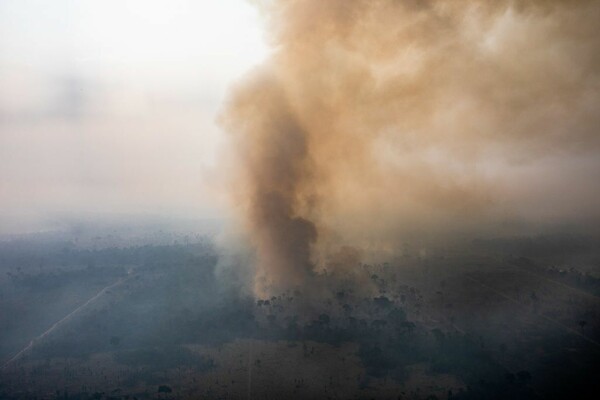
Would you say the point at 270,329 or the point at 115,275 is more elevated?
the point at 115,275

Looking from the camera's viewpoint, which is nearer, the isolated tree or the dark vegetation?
the isolated tree

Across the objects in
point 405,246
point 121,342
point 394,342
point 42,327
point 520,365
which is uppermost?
point 405,246

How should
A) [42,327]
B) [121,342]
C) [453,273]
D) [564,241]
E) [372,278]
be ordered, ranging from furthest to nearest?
[564,241]
[453,273]
[372,278]
[42,327]
[121,342]

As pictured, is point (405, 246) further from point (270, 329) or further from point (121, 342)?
point (121, 342)

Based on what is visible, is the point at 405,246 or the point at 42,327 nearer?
the point at 42,327

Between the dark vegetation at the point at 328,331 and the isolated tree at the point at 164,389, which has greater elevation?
the dark vegetation at the point at 328,331

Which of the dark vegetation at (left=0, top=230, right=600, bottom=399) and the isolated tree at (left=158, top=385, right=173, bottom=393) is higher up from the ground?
the dark vegetation at (left=0, top=230, right=600, bottom=399)

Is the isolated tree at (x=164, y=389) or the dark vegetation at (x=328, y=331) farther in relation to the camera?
the dark vegetation at (x=328, y=331)

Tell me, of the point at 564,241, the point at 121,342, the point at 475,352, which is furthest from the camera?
the point at 564,241

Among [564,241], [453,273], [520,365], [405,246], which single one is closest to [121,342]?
[520,365]

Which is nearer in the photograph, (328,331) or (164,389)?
(164,389)

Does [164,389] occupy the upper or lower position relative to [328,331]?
lower
